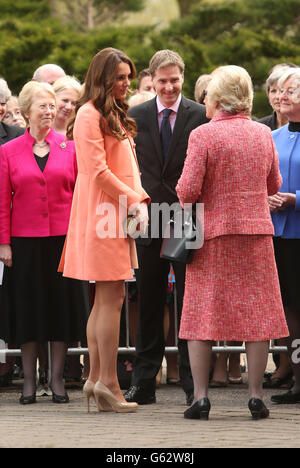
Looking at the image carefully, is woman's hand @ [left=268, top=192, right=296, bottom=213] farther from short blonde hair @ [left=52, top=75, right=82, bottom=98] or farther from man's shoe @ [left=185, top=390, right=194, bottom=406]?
short blonde hair @ [left=52, top=75, right=82, bottom=98]

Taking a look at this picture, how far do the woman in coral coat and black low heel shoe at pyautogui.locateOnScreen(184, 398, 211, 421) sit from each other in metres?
0.46

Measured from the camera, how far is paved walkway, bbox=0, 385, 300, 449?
5.41 m

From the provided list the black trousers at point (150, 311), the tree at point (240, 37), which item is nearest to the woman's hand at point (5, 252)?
the black trousers at point (150, 311)

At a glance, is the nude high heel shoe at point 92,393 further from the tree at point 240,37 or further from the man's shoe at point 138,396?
the tree at point 240,37

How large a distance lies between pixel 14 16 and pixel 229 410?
16.2 metres

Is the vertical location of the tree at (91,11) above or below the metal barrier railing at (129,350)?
above

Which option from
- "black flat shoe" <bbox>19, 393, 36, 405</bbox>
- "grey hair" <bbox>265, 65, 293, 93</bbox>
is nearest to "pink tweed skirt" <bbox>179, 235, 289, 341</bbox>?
"black flat shoe" <bbox>19, 393, 36, 405</bbox>

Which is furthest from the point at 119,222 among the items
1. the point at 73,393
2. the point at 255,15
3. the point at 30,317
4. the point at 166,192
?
the point at 255,15

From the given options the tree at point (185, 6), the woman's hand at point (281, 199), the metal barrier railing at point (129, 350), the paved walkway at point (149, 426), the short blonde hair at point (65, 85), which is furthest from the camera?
the tree at point (185, 6)

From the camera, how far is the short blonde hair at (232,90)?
247 inches

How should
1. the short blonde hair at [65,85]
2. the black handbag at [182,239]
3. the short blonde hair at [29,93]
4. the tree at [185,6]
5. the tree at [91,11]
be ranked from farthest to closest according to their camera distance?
the tree at [91,11]
the tree at [185,6]
the short blonde hair at [65,85]
the short blonde hair at [29,93]
the black handbag at [182,239]

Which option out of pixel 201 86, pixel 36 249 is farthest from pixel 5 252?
pixel 201 86

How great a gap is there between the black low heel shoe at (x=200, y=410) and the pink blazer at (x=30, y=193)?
1672mm

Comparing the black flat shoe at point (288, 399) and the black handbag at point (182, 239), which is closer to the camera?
the black handbag at point (182, 239)
